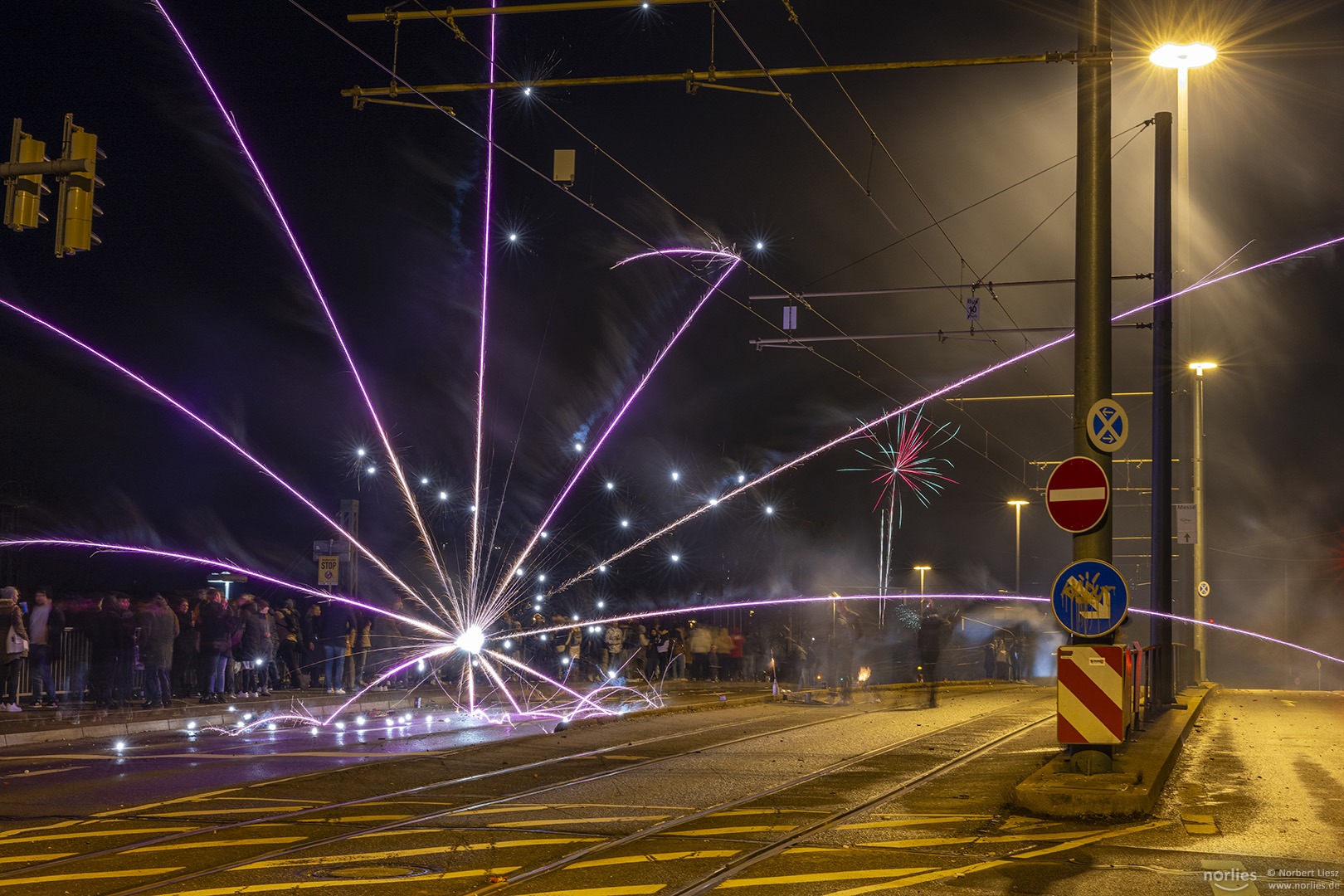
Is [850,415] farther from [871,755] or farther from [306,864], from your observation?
[306,864]

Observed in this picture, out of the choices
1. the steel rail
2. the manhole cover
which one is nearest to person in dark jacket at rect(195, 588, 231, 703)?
the steel rail

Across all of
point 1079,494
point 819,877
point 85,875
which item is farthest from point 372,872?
point 1079,494

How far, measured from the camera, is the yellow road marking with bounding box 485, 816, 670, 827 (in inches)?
366

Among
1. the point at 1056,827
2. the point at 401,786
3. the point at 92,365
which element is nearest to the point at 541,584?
the point at 92,365

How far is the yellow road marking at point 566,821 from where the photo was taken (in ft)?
30.5

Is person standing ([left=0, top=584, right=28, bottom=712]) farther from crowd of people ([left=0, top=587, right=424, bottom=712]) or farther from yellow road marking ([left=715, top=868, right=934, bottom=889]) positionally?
yellow road marking ([left=715, top=868, right=934, bottom=889])

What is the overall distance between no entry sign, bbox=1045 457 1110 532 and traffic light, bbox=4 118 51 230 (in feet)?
36.2

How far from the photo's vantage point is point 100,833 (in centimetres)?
885

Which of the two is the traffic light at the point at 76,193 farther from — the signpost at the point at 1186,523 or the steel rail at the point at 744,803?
the signpost at the point at 1186,523

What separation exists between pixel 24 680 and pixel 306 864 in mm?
13637

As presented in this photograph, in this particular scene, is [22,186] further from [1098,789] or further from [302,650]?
[1098,789]

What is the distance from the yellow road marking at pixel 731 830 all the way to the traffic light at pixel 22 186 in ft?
32.6

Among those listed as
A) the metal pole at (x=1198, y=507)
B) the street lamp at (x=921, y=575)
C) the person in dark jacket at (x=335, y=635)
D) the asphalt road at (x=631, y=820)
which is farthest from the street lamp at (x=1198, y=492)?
the street lamp at (x=921, y=575)

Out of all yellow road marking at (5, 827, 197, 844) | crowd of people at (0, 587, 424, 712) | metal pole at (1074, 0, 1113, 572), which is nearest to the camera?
yellow road marking at (5, 827, 197, 844)
